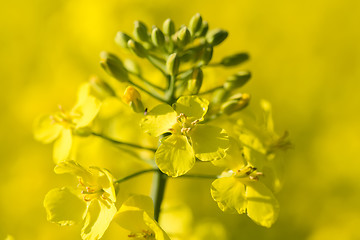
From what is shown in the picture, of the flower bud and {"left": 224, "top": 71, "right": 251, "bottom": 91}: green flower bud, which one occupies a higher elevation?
the flower bud

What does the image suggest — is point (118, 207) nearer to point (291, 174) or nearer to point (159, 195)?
point (159, 195)

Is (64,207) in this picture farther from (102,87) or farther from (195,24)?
(195,24)

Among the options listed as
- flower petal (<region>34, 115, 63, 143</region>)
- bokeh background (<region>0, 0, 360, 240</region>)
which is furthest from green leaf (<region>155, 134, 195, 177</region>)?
bokeh background (<region>0, 0, 360, 240</region>)

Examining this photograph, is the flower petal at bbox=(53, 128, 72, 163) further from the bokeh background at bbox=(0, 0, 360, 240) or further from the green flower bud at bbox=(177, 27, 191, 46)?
the bokeh background at bbox=(0, 0, 360, 240)

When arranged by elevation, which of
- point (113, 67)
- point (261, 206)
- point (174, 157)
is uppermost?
point (113, 67)

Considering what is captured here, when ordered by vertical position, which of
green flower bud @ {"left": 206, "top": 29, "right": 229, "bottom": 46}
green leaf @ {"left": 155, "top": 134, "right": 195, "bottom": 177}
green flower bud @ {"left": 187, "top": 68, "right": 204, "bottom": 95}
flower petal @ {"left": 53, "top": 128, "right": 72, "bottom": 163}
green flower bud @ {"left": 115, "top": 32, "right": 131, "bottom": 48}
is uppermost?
green flower bud @ {"left": 115, "top": 32, "right": 131, "bottom": 48}

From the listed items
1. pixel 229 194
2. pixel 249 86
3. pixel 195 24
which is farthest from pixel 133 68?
pixel 249 86

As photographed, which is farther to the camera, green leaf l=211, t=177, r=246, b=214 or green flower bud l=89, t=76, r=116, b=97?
green flower bud l=89, t=76, r=116, b=97
